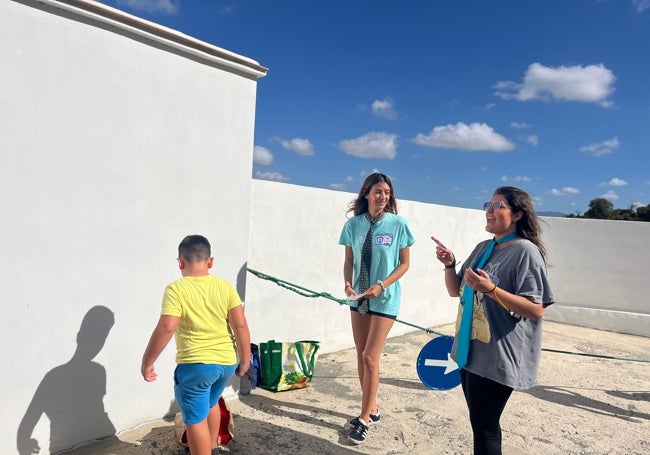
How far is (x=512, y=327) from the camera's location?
219cm

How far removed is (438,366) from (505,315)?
4.84ft

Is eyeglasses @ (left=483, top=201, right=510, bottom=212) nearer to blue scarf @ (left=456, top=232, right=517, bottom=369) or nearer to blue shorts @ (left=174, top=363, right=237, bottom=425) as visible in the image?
blue scarf @ (left=456, top=232, right=517, bottom=369)

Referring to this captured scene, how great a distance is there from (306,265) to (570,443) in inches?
110

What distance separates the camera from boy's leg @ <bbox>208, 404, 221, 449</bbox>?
9.03 feet

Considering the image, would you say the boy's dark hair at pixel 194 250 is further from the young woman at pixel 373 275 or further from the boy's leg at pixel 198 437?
the young woman at pixel 373 275

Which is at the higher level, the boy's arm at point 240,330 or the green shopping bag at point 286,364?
the boy's arm at point 240,330

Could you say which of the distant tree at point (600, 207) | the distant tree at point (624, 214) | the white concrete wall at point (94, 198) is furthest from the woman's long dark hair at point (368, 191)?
the distant tree at point (600, 207)

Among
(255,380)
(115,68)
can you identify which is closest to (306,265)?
(255,380)

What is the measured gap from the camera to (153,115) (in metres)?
3.04

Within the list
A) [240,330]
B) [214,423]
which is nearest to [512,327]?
[240,330]

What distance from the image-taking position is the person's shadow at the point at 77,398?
263cm

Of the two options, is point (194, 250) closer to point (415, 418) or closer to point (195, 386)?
point (195, 386)

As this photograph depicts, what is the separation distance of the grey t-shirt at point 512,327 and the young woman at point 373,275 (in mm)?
996

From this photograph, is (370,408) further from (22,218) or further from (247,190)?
(22,218)
